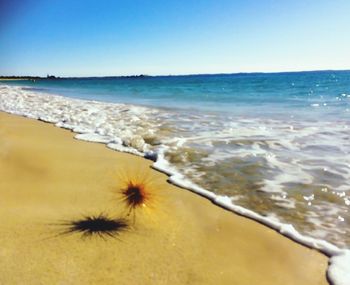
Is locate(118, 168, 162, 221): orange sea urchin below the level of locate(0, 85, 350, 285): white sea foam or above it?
above

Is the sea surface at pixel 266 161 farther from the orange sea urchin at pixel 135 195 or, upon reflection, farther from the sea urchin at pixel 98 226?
the sea urchin at pixel 98 226

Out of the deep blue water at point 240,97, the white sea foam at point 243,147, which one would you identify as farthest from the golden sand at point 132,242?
the deep blue water at point 240,97

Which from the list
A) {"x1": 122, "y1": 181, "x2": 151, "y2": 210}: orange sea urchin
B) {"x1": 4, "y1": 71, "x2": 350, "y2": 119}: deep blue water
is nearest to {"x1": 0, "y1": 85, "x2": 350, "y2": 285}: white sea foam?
{"x1": 122, "y1": 181, "x2": 151, "y2": 210}: orange sea urchin

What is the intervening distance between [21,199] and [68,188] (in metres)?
0.63

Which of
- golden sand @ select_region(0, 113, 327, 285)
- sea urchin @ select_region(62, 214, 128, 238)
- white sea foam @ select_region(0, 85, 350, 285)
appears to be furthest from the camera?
white sea foam @ select_region(0, 85, 350, 285)

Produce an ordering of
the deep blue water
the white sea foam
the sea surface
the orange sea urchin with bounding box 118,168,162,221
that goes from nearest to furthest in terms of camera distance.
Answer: the white sea foam < the orange sea urchin with bounding box 118,168,162,221 < the sea surface < the deep blue water

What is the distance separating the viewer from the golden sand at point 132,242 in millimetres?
2666

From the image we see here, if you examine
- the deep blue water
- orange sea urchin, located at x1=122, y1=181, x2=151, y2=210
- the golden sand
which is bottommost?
the deep blue water

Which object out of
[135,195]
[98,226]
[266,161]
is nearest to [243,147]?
[266,161]

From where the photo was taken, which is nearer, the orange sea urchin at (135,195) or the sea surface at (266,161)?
the orange sea urchin at (135,195)

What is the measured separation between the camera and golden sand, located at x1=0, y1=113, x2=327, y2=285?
267 centimetres

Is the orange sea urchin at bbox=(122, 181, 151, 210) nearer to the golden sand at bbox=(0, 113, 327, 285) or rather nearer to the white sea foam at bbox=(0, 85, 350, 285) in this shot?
the golden sand at bbox=(0, 113, 327, 285)

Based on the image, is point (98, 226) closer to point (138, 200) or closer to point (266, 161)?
point (138, 200)

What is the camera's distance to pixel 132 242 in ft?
10.2
